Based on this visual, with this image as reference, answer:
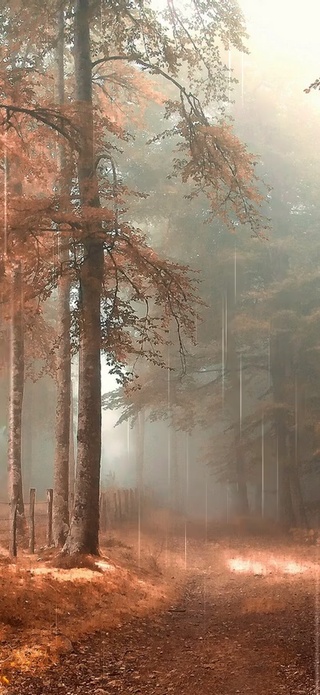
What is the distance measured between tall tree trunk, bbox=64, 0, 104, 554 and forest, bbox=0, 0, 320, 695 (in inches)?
1.6

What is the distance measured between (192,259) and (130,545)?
1222 centimetres

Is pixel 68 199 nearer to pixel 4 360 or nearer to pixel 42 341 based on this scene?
pixel 42 341

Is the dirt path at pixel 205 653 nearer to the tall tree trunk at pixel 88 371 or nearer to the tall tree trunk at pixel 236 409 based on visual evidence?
the tall tree trunk at pixel 88 371

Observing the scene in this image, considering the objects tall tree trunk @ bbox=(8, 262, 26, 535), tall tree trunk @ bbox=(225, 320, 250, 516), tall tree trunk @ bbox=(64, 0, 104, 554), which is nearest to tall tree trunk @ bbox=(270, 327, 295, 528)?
tall tree trunk @ bbox=(225, 320, 250, 516)

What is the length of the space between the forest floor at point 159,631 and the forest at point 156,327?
39 millimetres

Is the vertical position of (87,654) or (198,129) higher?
(198,129)

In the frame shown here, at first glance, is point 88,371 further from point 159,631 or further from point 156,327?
point 159,631

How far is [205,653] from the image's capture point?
23.7ft

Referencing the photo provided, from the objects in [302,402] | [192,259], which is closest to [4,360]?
[192,259]

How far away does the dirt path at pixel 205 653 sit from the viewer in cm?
595

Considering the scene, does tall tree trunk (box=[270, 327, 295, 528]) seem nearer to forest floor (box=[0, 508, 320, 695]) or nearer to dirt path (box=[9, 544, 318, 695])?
forest floor (box=[0, 508, 320, 695])

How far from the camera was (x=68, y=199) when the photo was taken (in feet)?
34.5

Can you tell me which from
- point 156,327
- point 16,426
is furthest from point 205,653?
point 16,426

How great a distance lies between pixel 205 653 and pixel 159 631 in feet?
4.21
